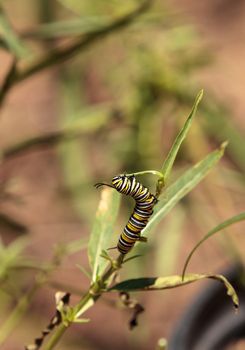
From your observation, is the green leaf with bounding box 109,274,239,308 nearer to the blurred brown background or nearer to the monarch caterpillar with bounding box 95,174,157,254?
the monarch caterpillar with bounding box 95,174,157,254

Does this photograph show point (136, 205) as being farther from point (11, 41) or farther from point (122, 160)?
point (122, 160)

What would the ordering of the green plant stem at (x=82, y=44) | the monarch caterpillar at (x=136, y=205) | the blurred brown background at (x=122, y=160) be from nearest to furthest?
the monarch caterpillar at (x=136, y=205)
the green plant stem at (x=82, y=44)
the blurred brown background at (x=122, y=160)

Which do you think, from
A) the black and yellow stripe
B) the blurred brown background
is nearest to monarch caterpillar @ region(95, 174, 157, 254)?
the black and yellow stripe

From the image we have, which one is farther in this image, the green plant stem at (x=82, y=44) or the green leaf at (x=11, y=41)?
the green plant stem at (x=82, y=44)

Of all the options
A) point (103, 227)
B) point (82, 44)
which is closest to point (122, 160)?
point (82, 44)

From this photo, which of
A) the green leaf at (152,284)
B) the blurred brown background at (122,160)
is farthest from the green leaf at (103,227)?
the blurred brown background at (122,160)

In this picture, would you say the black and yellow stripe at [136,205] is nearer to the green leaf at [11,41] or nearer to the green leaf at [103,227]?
the green leaf at [103,227]

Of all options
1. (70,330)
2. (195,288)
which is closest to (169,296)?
(195,288)

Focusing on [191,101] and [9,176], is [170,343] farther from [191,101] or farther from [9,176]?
[9,176]

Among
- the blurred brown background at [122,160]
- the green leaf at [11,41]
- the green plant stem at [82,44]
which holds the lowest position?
the blurred brown background at [122,160]
